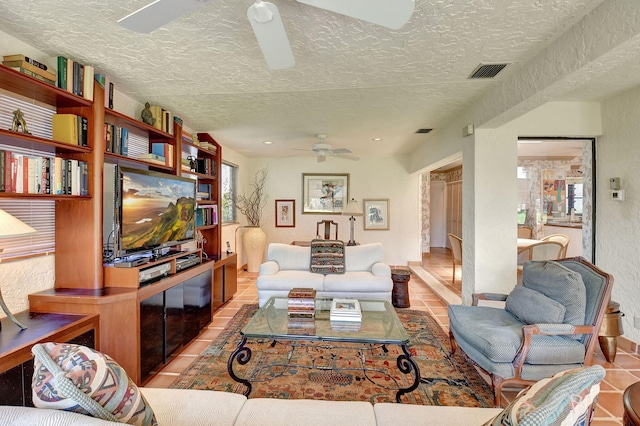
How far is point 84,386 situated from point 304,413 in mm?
840

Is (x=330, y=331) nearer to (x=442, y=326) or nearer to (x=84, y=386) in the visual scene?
(x=84, y=386)

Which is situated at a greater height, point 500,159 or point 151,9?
point 151,9

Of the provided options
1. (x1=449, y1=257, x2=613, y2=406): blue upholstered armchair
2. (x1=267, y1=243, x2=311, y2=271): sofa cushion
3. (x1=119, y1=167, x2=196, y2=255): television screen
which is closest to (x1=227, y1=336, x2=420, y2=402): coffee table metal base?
(x1=449, y1=257, x2=613, y2=406): blue upholstered armchair

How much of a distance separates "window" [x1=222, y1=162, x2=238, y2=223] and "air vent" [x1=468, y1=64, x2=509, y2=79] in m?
4.26

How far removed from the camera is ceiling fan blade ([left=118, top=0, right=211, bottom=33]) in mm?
1285

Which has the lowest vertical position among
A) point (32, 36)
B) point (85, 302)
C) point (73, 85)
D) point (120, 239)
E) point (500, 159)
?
point (85, 302)

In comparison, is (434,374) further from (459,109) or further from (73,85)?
(73,85)

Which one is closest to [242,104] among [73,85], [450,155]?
[73,85]

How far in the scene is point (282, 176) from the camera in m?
6.55

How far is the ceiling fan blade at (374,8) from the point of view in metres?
1.25

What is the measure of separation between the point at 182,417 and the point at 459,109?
11.7 feet

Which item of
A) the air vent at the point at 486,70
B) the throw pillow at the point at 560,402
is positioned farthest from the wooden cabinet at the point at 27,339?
the air vent at the point at 486,70

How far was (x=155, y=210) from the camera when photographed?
2.64 m

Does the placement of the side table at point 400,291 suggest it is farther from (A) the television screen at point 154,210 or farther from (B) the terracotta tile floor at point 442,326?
(A) the television screen at point 154,210
